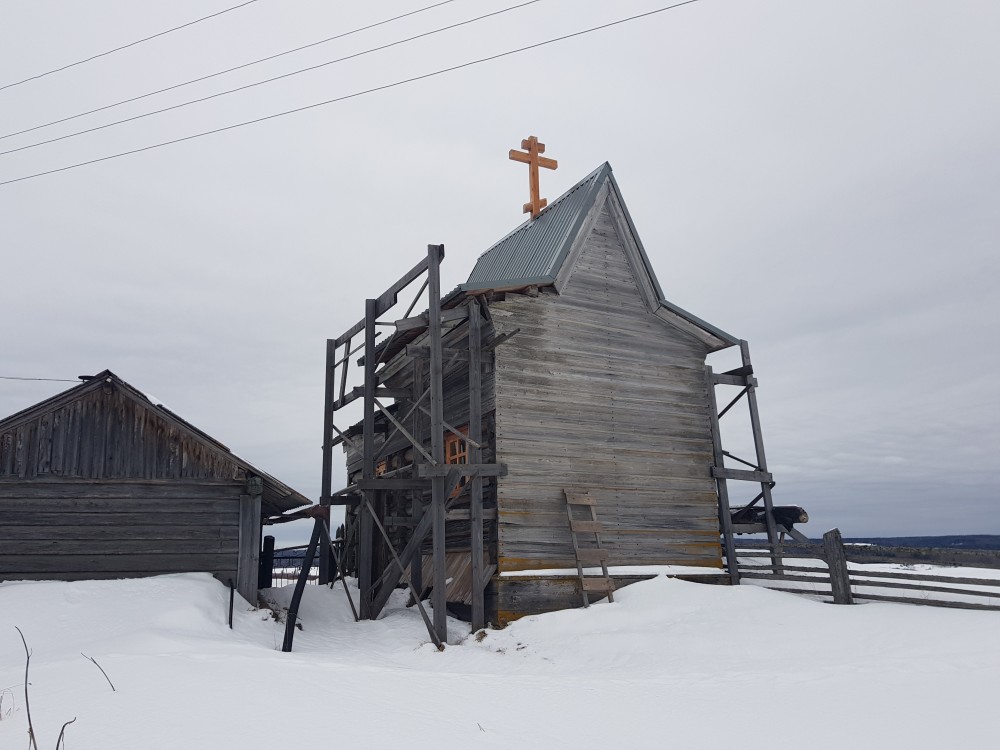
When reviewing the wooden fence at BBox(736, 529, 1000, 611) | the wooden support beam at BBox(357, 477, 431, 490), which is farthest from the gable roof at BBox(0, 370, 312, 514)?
the wooden fence at BBox(736, 529, 1000, 611)

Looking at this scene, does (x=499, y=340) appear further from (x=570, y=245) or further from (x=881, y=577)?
(x=881, y=577)

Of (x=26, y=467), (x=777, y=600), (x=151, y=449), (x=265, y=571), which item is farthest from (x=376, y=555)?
(x=777, y=600)

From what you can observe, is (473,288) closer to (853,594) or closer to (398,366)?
(398,366)

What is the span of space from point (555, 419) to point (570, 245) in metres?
4.23

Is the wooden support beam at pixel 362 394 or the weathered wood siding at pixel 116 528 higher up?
the wooden support beam at pixel 362 394

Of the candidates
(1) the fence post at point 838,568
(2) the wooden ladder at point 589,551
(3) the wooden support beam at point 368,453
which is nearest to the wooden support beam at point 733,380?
(2) the wooden ladder at point 589,551

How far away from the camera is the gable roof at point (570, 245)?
59.1 feet

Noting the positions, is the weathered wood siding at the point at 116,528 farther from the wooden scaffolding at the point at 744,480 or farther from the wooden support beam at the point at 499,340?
the wooden scaffolding at the point at 744,480

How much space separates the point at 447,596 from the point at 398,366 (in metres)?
6.78

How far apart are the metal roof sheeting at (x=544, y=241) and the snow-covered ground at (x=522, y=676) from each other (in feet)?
24.0

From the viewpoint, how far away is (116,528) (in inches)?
622

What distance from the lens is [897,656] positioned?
34.7 ft

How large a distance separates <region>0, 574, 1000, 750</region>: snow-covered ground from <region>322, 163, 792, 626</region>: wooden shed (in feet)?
5.17

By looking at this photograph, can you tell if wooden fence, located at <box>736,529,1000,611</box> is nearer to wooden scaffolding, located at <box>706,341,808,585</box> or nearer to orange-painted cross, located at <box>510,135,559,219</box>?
wooden scaffolding, located at <box>706,341,808,585</box>
